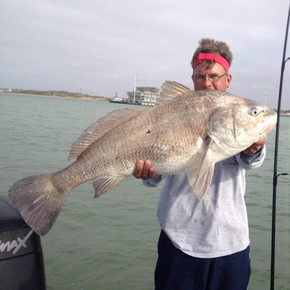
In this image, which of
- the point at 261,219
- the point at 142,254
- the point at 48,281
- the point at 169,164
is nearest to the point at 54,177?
the point at 169,164

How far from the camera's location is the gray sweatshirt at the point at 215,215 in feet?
8.04

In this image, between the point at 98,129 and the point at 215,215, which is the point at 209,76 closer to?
the point at 98,129

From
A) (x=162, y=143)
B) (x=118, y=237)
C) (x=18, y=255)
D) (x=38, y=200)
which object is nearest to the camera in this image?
(x=162, y=143)

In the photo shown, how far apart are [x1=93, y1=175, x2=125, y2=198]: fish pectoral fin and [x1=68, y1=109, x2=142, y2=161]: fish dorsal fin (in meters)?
0.32

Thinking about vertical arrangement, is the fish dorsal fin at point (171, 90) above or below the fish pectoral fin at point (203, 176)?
above

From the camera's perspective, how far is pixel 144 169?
7.97 ft

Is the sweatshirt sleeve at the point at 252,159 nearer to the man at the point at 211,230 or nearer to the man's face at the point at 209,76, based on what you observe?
the man at the point at 211,230

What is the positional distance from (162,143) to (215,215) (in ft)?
2.66

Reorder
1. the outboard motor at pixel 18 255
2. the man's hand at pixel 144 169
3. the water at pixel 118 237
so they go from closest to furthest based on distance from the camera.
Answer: the man's hand at pixel 144 169 < the outboard motor at pixel 18 255 < the water at pixel 118 237

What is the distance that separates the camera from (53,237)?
565 cm

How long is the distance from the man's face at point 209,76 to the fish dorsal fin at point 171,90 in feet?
1.36

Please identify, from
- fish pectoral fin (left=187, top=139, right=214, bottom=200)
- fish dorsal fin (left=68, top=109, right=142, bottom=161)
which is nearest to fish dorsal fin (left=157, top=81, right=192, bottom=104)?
fish dorsal fin (left=68, top=109, right=142, bottom=161)

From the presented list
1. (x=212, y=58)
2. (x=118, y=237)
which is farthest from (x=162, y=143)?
(x=118, y=237)

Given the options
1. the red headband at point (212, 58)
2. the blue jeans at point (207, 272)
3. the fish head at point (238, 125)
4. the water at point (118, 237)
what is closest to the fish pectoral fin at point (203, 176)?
the fish head at point (238, 125)
